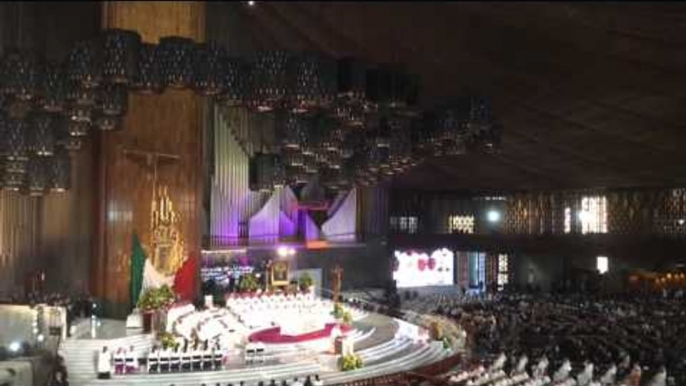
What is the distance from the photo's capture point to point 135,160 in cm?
2248

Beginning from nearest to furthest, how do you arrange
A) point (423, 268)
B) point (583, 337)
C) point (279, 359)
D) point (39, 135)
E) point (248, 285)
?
1. point (39, 135)
2. point (279, 359)
3. point (583, 337)
4. point (248, 285)
5. point (423, 268)

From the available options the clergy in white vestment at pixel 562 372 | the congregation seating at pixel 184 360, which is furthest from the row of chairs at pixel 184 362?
Result: the clergy in white vestment at pixel 562 372

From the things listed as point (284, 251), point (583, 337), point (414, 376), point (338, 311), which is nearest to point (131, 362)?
point (414, 376)

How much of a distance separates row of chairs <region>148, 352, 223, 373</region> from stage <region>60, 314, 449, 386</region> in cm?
28

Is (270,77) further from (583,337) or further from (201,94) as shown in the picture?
(583,337)

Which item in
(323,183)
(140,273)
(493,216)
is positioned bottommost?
(140,273)

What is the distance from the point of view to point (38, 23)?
22188mm

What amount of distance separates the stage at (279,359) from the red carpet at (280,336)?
0.15 meters

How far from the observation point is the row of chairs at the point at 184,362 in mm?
16350

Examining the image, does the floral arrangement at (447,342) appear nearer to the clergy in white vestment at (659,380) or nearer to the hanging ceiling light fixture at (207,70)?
the clergy in white vestment at (659,380)

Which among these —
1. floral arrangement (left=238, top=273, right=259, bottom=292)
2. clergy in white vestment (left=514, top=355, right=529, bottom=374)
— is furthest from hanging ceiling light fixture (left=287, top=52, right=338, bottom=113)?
floral arrangement (left=238, top=273, right=259, bottom=292)

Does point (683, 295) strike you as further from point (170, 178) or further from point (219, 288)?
point (170, 178)

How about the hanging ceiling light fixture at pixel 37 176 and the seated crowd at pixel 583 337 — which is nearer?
the seated crowd at pixel 583 337

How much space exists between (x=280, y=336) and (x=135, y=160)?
22.4 feet
